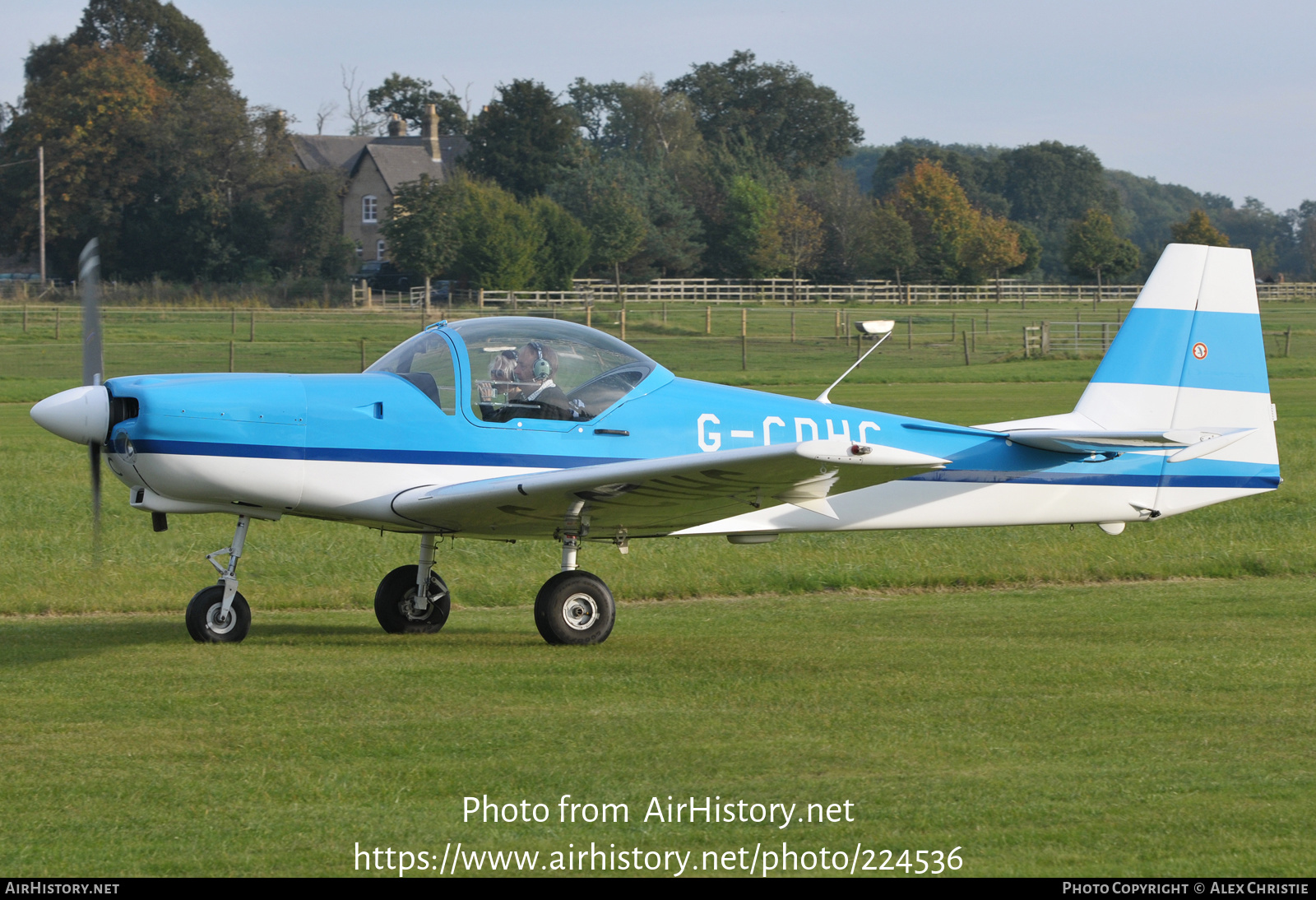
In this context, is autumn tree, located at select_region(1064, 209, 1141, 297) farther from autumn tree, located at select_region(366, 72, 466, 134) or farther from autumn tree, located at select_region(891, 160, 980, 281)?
autumn tree, located at select_region(366, 72, 466, 134)

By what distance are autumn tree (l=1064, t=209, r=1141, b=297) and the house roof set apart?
3847 centimetres

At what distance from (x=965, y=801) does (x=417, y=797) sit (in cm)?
216

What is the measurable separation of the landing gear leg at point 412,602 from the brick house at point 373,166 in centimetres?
6804

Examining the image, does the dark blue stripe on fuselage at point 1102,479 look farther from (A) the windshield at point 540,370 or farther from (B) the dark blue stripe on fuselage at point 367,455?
(B) the dark blue stripe on fuselage at point 367,455

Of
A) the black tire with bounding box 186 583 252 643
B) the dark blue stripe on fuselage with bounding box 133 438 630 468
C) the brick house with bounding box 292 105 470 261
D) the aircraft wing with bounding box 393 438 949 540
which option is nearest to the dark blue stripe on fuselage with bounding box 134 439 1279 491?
the dark blue stripe on fuselage with bounding box 133 438 630 468

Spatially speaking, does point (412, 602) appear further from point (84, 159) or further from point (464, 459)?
point (84, 159)

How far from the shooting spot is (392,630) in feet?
32.3

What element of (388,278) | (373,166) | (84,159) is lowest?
(388,278)

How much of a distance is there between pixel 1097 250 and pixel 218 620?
265 feet

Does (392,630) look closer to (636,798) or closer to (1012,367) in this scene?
(636,798)

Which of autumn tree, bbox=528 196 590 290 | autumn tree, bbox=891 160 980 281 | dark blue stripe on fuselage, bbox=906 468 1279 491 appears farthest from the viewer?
autumn tree, bbox=891 160 980 281

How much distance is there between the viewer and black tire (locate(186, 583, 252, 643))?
8.98 m

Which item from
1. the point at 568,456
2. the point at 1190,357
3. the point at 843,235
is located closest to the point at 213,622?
the point at 568,456

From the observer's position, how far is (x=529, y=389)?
8898 mm
